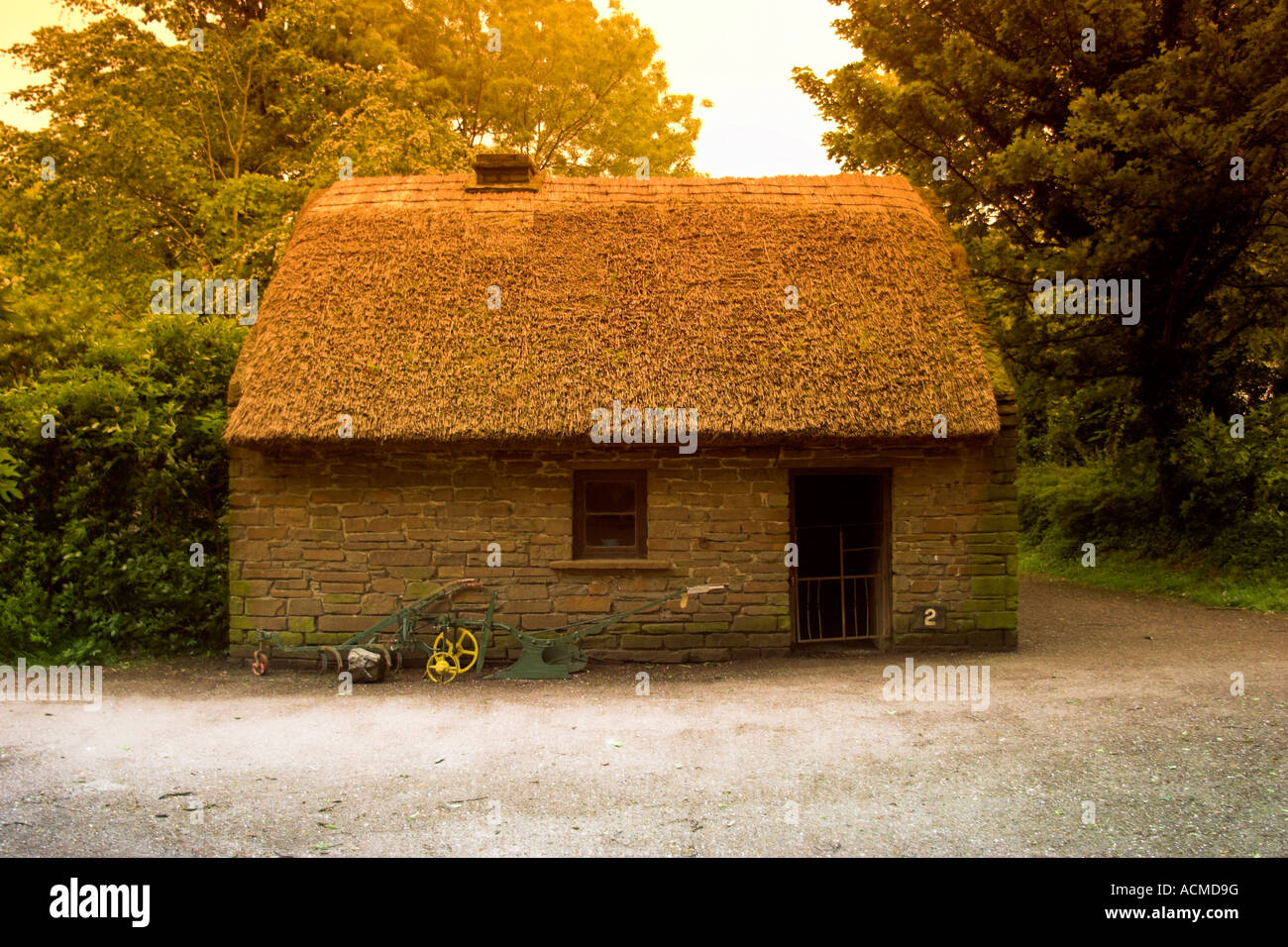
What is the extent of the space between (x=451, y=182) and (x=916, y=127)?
7.42 metres

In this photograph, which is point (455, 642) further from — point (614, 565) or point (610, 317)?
point (610, 317)

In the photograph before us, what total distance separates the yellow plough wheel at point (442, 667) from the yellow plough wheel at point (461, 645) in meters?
0.06

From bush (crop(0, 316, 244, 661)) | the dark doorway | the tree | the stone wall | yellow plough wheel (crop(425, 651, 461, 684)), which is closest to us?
yellow plough wheel (crop(425, 651, 461, 684))

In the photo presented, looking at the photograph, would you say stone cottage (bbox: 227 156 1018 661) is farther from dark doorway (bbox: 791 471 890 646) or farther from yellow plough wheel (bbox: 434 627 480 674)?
yellow plough wheel (bbox: 434 627 480 674)

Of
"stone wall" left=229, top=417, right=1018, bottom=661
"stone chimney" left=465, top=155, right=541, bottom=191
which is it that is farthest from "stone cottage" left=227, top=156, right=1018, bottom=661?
"stone chimney" left=465, top=155, right=541, bottom=191

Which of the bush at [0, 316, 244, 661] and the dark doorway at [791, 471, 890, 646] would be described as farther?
the dark doorway at [791, 471, 890, 646]

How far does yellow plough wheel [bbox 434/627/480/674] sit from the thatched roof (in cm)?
183

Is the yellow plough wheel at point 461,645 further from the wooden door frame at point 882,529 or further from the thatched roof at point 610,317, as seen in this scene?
the wooden door frame at point 882,529

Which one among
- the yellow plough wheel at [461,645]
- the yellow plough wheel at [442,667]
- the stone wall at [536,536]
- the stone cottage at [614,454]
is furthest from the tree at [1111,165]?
the yellow plough wheel at [442,667]

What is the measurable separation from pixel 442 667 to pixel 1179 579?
1038cm

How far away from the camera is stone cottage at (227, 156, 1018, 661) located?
8336mm

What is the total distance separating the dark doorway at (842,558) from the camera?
914cm

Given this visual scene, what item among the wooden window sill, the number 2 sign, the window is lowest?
the number 2 sign
